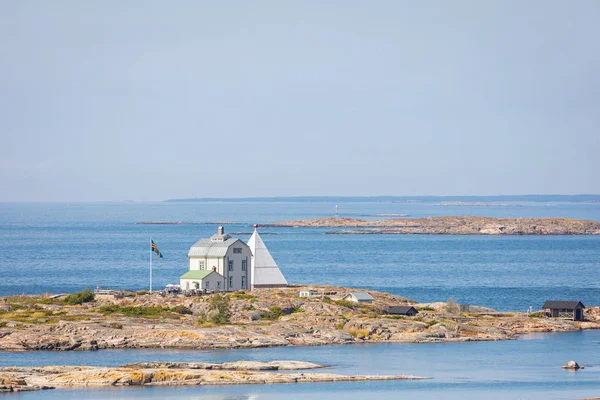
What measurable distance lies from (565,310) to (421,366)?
24229 millimetres

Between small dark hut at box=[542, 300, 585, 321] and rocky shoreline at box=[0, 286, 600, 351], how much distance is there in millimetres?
1210

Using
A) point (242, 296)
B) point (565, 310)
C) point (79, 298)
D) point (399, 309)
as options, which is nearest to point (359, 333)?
point (399, 309)

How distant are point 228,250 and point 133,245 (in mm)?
114109

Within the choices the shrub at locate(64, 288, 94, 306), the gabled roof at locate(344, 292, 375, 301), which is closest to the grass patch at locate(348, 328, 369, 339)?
the gabled roof at locate(344, 292, 375, 301)

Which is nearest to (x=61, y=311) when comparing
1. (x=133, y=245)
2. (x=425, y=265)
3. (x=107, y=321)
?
(x=107, y=321)

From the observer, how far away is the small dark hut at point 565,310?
83562 millimetres

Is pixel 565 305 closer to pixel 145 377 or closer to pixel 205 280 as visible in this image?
pixel 205 280

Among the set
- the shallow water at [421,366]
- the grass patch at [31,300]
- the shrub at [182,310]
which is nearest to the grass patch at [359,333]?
the shallow water at [421,366]

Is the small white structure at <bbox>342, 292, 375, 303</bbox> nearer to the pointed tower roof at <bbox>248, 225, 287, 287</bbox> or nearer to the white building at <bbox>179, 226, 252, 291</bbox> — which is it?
the pointed tower roof at <bbox>248, 225, 287, 287</bbox>

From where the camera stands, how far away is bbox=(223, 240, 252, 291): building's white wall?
85.2 m

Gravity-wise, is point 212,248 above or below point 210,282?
above

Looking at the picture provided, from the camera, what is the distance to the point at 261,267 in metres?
87.6

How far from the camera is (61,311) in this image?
78.2 m

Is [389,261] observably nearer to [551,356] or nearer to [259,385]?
[551,356]
